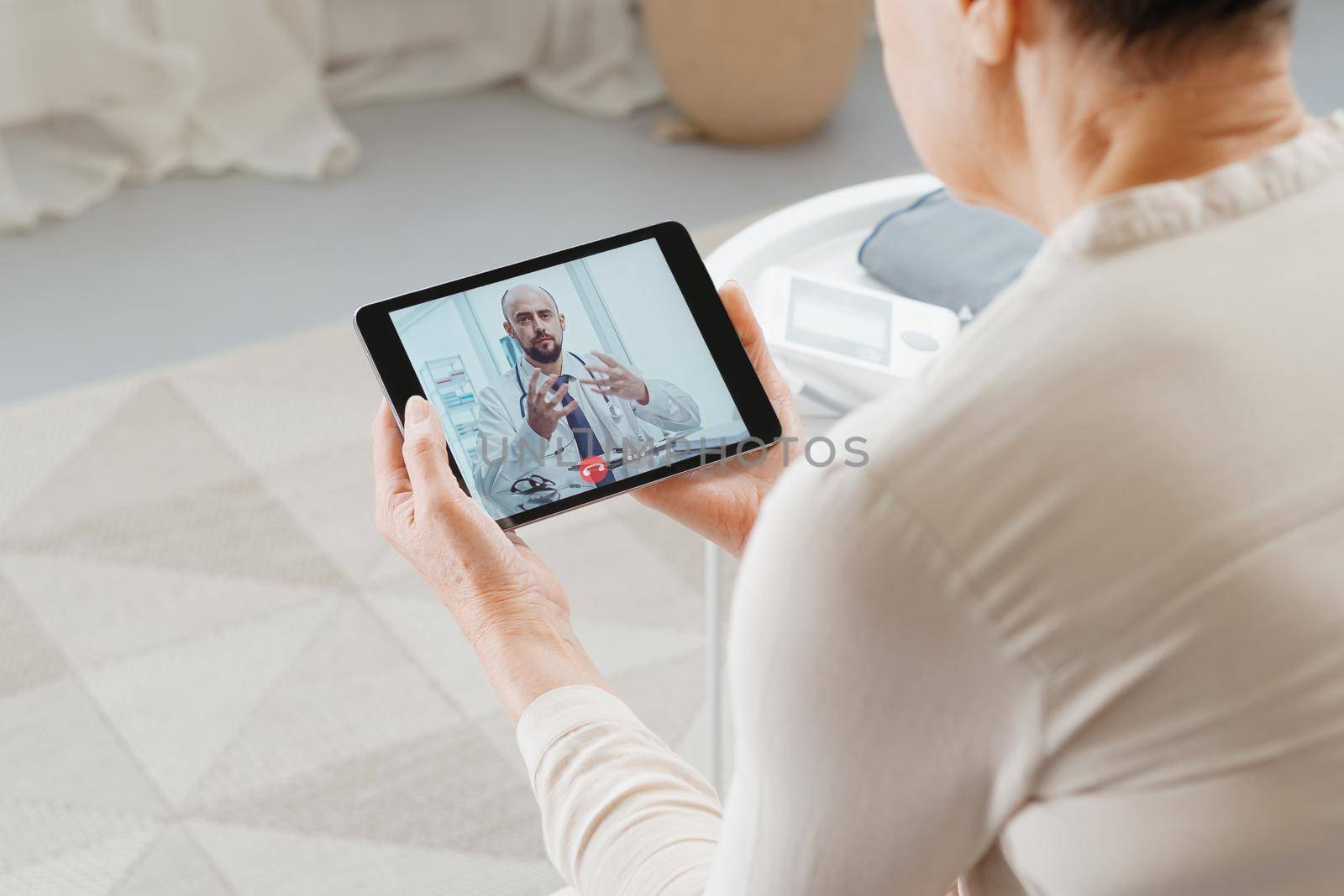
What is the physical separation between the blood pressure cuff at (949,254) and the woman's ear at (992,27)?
65 centimetres

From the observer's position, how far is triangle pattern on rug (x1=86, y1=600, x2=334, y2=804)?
1462mm

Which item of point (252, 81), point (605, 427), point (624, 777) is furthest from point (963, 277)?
point (252, 81)

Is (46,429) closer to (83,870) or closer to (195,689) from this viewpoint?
(195,689)

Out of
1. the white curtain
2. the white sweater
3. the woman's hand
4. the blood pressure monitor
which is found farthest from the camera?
the white curtain

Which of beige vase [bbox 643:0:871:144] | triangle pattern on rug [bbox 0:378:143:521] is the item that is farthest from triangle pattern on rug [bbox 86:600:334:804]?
beige vase [bbox 643:0:871:144]

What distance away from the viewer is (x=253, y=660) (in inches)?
62.0

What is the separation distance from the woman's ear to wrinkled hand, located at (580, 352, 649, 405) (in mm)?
438

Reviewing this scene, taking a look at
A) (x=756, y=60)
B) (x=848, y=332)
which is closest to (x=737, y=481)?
(x=848, y=332)

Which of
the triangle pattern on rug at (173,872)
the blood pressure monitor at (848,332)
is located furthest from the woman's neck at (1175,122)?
the triangle pattern on rug at (173,872)

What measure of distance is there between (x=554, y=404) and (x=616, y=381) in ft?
0.15

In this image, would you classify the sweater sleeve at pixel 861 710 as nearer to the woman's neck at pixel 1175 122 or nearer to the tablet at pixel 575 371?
the woman's neck at pixel 1175 122

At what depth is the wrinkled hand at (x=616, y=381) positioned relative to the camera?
0.89 meters

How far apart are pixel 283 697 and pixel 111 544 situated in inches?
14.6

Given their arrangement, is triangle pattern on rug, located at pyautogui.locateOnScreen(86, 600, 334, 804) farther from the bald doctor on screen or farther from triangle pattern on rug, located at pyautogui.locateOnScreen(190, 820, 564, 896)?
the bald doctor on screen
